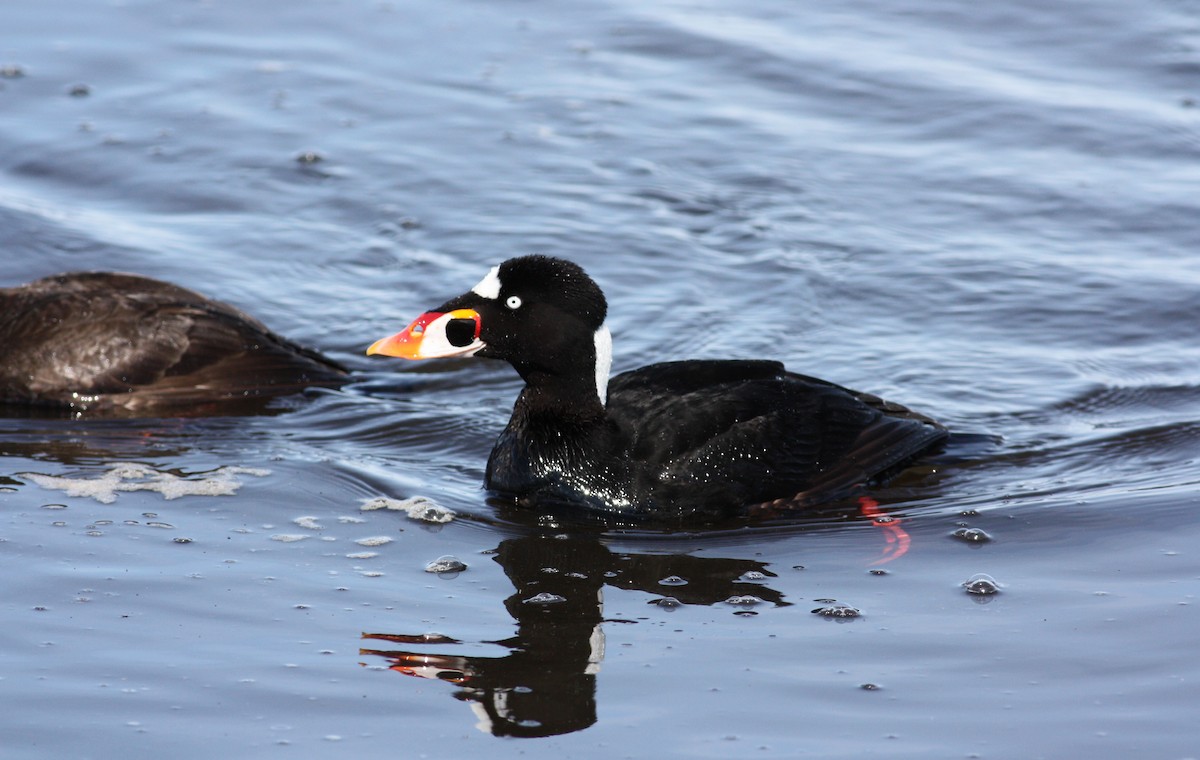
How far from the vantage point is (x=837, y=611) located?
19.1 ft

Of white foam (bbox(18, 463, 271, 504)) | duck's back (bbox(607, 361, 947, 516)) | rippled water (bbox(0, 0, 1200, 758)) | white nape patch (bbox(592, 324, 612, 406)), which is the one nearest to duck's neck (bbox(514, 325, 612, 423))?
white nape patch (bbox(592, 324, 612, 406))

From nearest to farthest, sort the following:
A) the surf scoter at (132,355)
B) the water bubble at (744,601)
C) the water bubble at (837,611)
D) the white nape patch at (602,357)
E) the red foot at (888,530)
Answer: the water bubble at (837,611) < the water bubble at (744,601) < the red foot at (888,530) < the white nape patch at (602,357) < the surf scoter at (132,355)

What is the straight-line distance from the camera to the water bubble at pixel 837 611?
228 inches

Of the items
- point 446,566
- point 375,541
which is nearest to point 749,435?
point 446,566

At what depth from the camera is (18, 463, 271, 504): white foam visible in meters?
7.08

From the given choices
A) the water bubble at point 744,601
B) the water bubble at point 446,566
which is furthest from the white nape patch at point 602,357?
the water bubble at point 744,601

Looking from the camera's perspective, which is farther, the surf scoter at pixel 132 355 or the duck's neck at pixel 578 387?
the surf scoter at pixel 132 355

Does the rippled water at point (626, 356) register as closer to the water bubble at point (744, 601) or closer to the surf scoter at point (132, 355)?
the water bubble at point (744, 601)

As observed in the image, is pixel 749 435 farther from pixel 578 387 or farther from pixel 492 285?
pixel 492 285

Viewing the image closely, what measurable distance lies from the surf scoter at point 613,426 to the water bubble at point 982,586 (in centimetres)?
125

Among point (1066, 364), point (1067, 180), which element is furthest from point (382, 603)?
point (1067, 180)

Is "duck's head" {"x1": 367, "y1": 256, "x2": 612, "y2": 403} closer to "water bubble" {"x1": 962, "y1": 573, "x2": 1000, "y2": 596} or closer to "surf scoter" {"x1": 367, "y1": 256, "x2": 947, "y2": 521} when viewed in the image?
"surf scoter" {"x1": 367, "y1": 256, "x2": 947, "y2": 521}

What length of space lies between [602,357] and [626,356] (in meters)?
A: 2.16

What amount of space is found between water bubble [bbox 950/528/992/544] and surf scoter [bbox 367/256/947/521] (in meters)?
0.69
